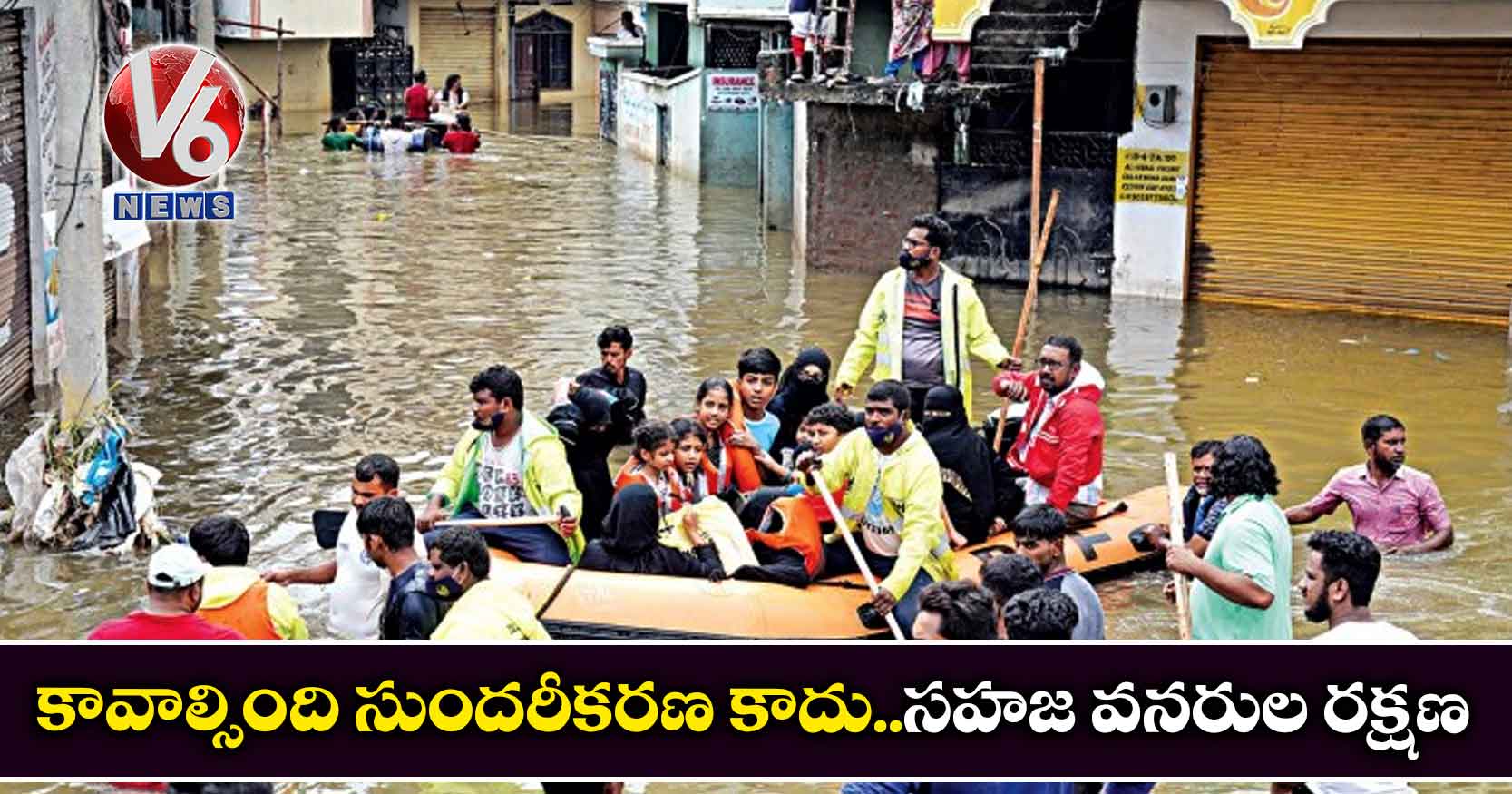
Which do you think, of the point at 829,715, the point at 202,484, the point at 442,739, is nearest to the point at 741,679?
the point at 829,715

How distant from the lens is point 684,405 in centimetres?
1545

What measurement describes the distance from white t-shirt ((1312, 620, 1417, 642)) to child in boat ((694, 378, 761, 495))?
181 inches

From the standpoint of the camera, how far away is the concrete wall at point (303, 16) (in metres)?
40.0

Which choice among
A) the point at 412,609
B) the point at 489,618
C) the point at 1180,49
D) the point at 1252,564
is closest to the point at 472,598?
the point at 489,618

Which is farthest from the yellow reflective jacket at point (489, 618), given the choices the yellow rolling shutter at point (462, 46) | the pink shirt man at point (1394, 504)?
the yellow rolling shutter at point (462, 46)

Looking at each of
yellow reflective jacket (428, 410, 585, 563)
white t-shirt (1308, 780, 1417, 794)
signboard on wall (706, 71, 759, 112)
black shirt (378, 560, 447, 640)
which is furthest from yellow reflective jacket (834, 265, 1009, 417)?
signboard on wall (706, 71, 759, 112)

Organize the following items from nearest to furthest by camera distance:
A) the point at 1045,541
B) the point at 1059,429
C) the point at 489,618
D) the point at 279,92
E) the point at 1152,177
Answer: the point at 489,618 < the point at 1045,541 < the point at 1059,429 < the point at 1152,177 < the point at 279,92

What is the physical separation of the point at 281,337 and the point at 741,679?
42.4 ft

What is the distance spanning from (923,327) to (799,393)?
2.52ft

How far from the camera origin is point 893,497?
926cm

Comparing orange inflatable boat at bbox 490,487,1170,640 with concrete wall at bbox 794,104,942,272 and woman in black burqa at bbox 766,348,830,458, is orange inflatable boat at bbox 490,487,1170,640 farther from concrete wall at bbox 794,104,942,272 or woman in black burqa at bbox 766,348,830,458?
concrete wall at bbox 794,104,942,272

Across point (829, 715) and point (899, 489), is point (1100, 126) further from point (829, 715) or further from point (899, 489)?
point (829, 715)

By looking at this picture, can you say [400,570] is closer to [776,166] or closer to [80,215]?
[80,215]

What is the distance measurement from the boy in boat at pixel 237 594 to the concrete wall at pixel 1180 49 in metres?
12.8
